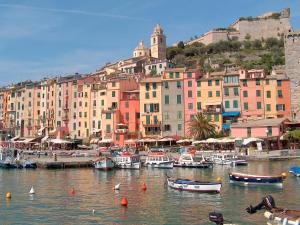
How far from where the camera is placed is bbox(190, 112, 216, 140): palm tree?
6662 centimetres

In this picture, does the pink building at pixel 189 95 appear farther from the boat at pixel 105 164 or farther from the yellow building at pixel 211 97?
the boat at pixel 105 164

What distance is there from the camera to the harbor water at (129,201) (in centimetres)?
2434

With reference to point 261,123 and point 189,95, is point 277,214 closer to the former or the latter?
point 261,123

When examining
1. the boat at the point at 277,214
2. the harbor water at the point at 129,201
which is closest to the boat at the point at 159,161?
the harbor water at the point at 129,201

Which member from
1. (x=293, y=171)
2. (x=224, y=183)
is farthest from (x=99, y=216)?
(x=293, y=171)

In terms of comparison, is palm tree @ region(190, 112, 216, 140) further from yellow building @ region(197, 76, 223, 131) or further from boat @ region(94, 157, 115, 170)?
boat @ region(94, 157, 115, 170)

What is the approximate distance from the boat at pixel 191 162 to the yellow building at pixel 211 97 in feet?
59.0

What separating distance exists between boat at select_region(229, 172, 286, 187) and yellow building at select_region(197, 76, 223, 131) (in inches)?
1346

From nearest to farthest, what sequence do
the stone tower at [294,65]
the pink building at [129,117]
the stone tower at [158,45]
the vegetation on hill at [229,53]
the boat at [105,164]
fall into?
the boat at [105,164] < the stone tower at [294,65] < the pink building at [129,117] < the vegetation on hill at [229,53] < the stone tower at [158,45]

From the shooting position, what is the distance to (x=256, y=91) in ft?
230

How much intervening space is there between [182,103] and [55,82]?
1213 inches

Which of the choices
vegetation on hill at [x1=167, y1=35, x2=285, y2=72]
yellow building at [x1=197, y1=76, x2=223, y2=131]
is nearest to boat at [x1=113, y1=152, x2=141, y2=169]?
yellow building at [x1=197, y1=76, x2=223, y2=131]

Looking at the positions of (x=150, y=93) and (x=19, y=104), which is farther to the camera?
(x=19, y=104)

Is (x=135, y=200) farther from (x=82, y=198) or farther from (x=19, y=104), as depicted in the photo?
(x=19, y=104)
